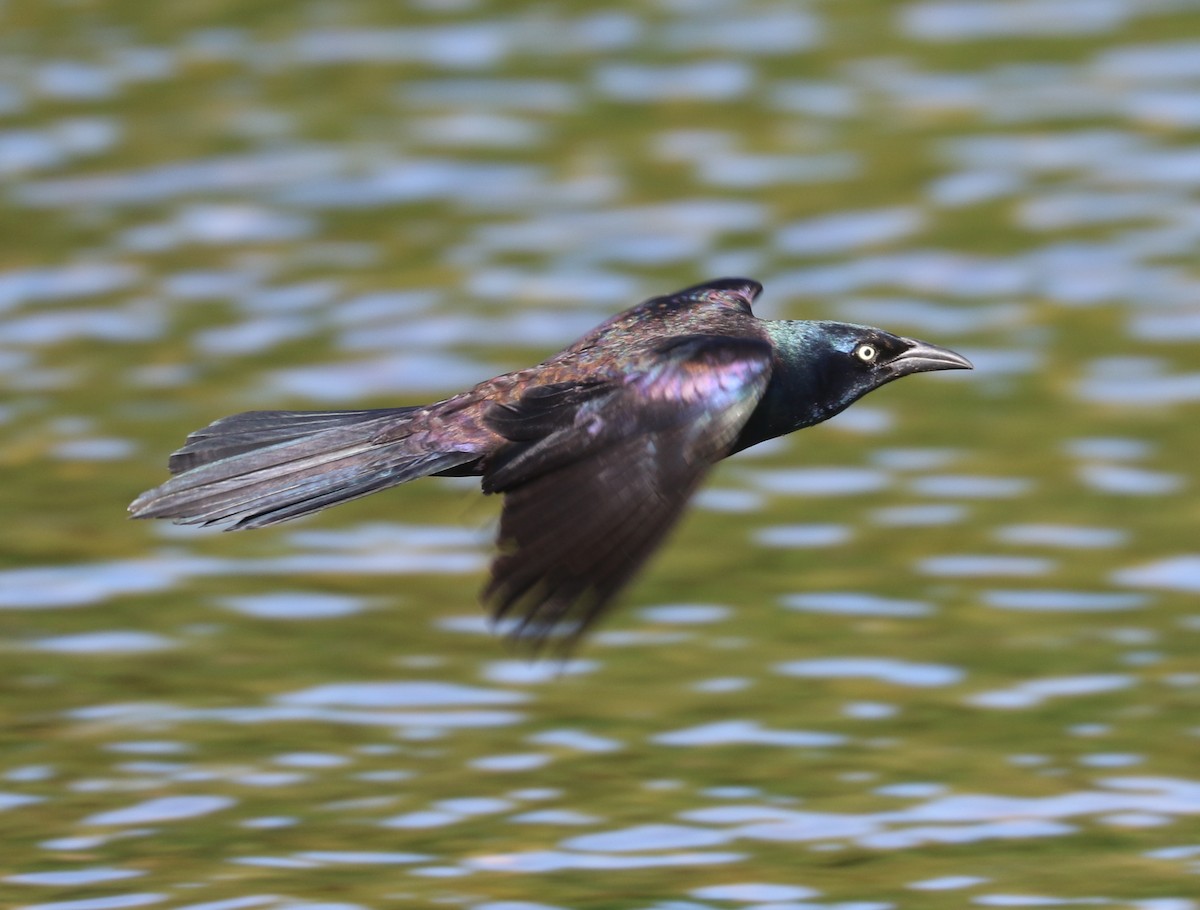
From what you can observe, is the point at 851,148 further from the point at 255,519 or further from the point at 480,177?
the point at 255,519

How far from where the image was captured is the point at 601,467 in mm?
5961

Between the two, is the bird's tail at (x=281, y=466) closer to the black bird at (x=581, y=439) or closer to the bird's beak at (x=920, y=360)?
the black bird at (x=581, y=439)

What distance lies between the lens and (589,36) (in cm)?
1442

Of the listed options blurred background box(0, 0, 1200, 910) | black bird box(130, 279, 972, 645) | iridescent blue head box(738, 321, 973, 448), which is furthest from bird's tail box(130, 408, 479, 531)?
blurred background box(0, 0, 1200, 910)

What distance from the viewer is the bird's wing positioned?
5.49 meters

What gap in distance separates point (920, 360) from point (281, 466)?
1806 mm

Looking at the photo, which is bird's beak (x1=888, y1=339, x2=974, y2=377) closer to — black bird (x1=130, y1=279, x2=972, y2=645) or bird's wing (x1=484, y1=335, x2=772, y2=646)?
black bird (x1=130, y1=279, x2=972, y2=645)

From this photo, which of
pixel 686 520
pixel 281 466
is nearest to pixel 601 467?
pixel 281 466

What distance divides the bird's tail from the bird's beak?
4.22ft

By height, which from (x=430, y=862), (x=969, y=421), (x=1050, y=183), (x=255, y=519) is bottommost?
(x=430, y=862)

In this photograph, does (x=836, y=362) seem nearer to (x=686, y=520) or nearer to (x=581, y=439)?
(x=581, y=439)

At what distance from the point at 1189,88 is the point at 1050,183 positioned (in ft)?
4.93

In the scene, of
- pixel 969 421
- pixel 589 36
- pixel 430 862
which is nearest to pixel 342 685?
pixel 430 862

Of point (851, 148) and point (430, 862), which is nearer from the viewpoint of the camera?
point (430, 862)
